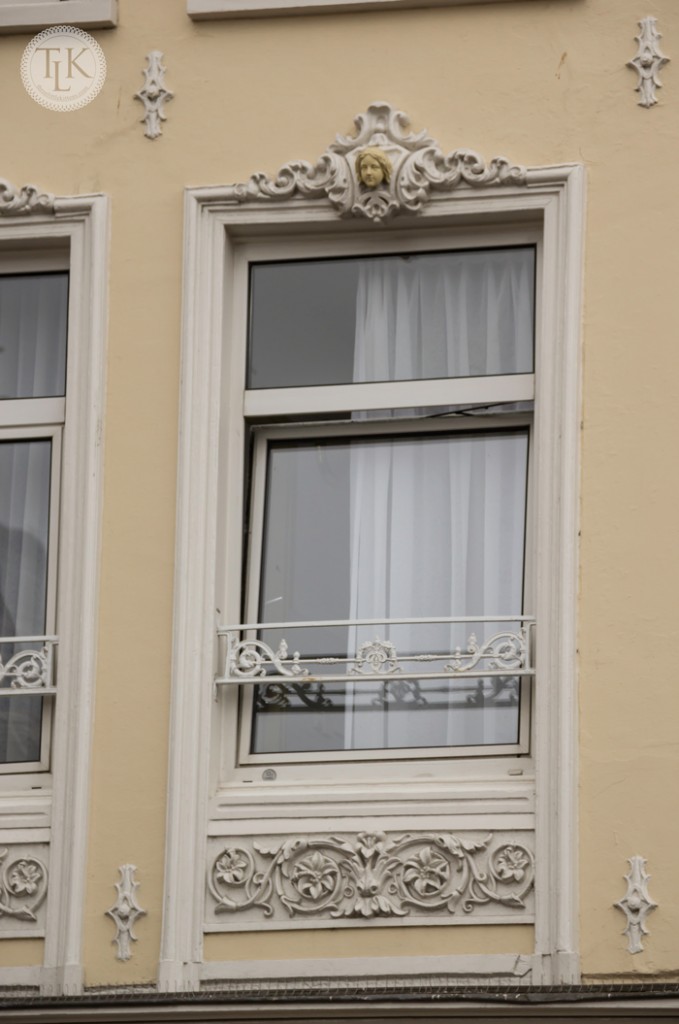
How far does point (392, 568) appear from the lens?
10945 millimetres

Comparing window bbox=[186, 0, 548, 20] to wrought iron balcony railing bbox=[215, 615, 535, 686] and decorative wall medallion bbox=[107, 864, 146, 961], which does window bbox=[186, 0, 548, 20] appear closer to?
wrought iron balcony railing bbox=[215, 615, 535, 686]

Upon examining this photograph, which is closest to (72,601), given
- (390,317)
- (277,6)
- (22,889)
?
(22,889)

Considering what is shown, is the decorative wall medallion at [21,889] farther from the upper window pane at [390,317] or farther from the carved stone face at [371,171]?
the carved stone face at [371,171]

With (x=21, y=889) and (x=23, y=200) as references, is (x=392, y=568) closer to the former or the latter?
(x=21, y=889)

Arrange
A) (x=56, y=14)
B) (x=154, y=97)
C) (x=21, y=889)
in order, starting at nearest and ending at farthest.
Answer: (x=21, y=889), (x=154, y=97), (x=56, y=14)

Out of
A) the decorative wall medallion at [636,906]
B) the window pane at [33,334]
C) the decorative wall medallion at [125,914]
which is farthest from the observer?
the window pane at [33,334]

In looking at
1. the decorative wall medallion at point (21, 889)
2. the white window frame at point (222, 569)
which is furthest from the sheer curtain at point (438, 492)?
the decorative wall medallion at point (21, 889)

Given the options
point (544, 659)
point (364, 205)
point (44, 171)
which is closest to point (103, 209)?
point (44, 171)

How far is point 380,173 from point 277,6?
96 cm

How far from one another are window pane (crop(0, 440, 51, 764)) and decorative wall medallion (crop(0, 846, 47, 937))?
53 centimetres

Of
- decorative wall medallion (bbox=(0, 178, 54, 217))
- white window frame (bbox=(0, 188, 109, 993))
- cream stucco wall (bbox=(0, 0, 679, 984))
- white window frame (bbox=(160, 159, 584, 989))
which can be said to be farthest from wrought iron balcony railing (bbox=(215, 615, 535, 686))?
decorative wall medallion (bbox=(0, 178, 54, 217))

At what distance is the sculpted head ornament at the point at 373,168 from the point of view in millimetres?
11008

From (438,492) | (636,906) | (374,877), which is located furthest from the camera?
(438,492)

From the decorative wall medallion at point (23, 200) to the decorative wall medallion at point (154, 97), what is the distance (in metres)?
0.53
